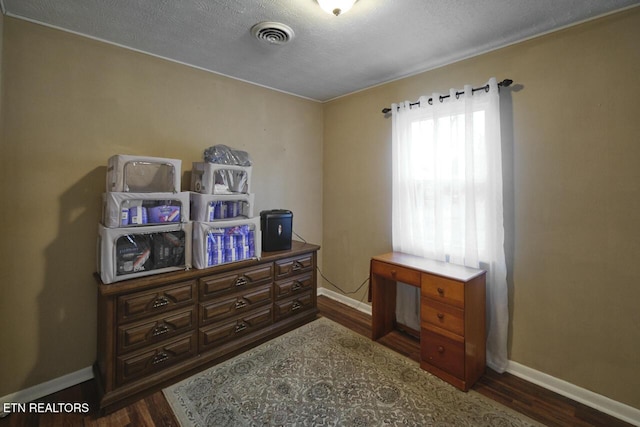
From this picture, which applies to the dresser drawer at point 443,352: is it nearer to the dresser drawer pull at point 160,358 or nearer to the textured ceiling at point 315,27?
the dresser drawer pull at point 160,358

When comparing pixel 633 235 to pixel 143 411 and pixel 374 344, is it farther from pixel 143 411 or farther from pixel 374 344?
pixel 143 411

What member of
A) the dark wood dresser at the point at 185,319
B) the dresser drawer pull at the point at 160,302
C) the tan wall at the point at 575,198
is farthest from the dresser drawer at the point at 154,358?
the tan wall at the point at 575,198

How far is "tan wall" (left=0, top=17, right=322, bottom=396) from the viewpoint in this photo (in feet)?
5.90

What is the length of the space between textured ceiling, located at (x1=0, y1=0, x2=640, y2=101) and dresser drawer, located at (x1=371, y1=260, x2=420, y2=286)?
68.3 inches

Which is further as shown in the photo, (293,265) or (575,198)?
(293,265)

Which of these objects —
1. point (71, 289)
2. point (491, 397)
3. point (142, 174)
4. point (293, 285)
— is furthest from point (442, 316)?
point (71, 289)

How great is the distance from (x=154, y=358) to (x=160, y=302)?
15.0 inches

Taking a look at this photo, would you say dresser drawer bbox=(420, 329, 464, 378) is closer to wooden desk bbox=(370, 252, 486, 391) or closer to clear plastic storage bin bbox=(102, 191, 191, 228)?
wooden desk bbox=(370, 252, 486, 391)

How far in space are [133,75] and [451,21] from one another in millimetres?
2349

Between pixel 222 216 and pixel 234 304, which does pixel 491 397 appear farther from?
pixel 222 216

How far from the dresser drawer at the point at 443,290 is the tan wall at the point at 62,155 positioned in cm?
220

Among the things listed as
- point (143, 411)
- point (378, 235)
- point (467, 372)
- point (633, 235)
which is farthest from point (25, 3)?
point (633, 235)

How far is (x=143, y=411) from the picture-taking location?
5.70 ft

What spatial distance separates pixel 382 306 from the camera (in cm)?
265
